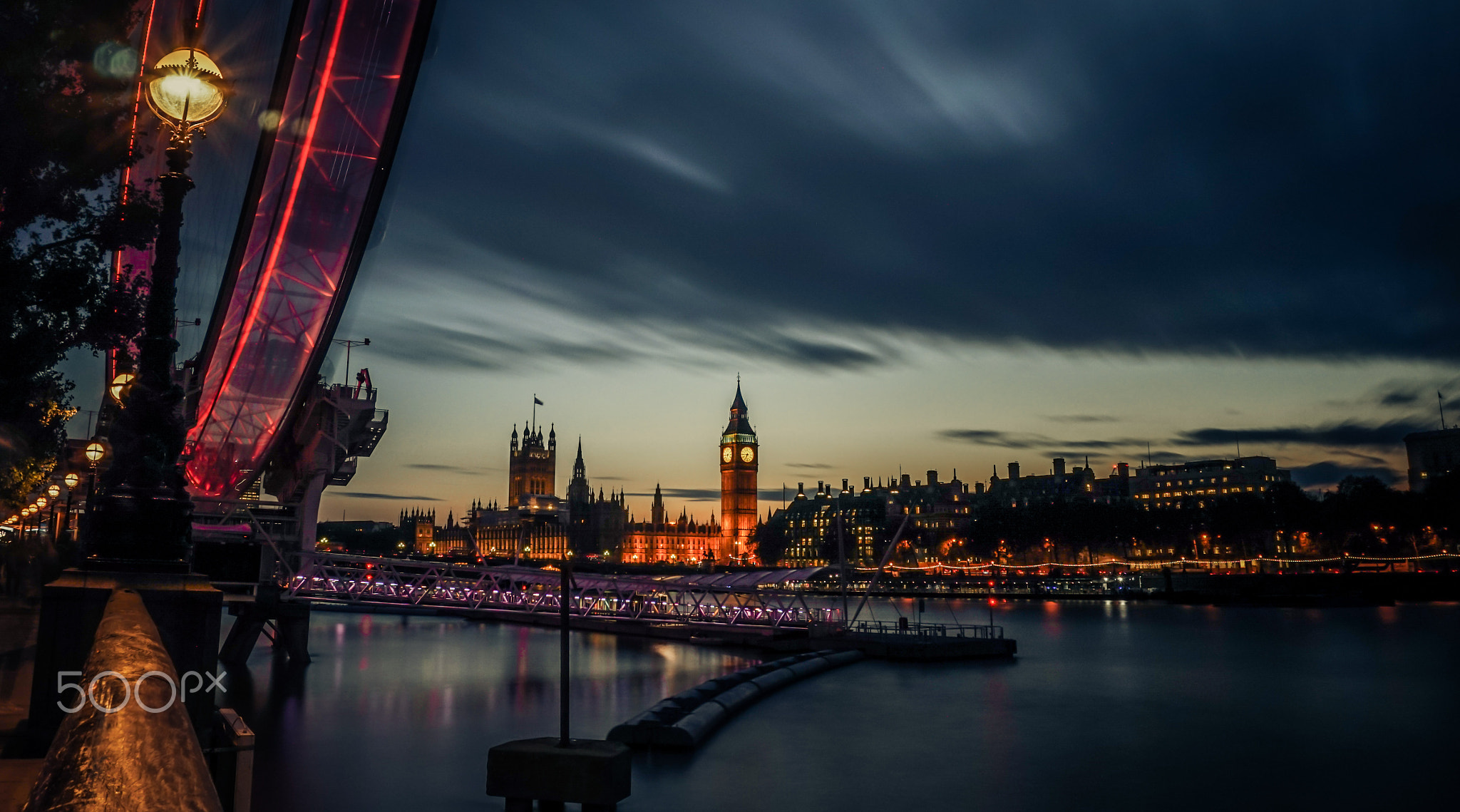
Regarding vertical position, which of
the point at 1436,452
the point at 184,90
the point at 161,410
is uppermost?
the point at 1436,452

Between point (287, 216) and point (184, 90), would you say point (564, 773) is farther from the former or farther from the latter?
point (287, 216)

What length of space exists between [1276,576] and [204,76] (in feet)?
417

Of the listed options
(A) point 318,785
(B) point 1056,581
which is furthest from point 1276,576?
(A) point 318,785

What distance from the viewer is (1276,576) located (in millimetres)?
114688

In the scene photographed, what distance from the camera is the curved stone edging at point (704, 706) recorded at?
24.8m

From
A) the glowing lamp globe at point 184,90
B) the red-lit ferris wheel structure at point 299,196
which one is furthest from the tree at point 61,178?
the glowing lamp globe at point 184,90

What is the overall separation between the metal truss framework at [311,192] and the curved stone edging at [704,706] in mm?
11739

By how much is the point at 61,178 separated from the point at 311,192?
5836mm

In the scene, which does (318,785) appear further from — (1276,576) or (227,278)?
(1276,576)

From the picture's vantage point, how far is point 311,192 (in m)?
19.9

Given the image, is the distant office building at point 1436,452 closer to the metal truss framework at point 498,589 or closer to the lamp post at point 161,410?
the metal truss framework at point 498,589

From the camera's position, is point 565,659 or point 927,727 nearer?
point 565,659

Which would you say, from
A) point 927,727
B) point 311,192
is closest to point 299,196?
point 311,192

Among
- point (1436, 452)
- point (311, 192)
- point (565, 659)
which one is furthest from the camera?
point (1436, 452)
